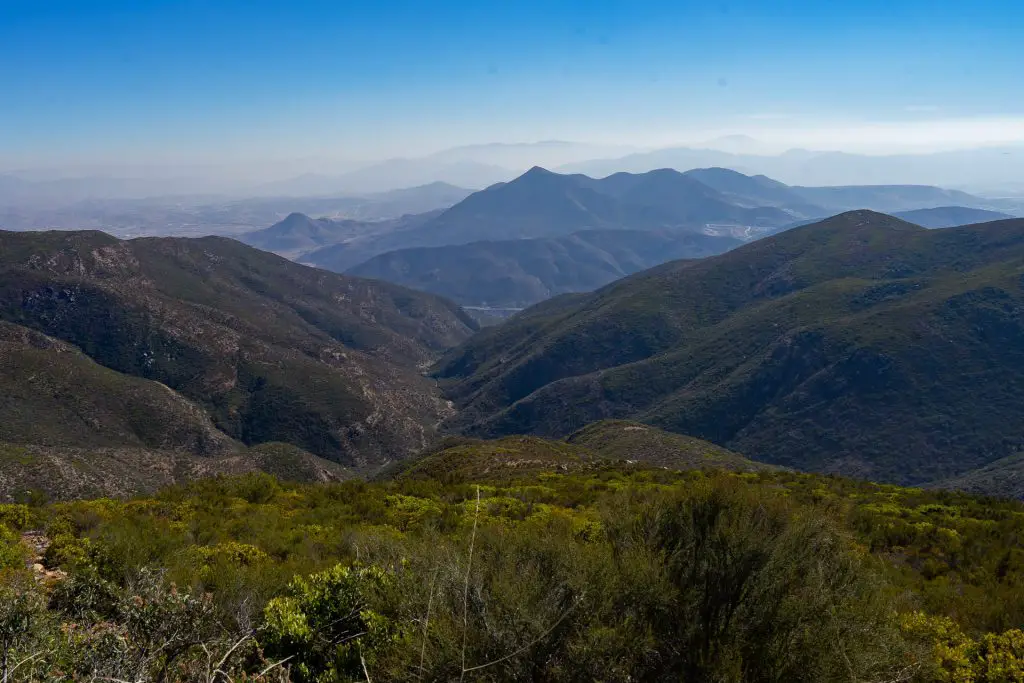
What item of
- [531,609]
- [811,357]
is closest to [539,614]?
[531,609]

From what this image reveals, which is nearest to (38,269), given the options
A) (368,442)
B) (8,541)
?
(368,442)

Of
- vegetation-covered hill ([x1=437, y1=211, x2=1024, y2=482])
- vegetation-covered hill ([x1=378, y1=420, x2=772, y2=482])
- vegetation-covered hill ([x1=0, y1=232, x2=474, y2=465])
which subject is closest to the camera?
vegetation-covered hill ([x1=378, y1=420, x2=772, y2=482])

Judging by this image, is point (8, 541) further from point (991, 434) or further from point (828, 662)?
point (991, 434)

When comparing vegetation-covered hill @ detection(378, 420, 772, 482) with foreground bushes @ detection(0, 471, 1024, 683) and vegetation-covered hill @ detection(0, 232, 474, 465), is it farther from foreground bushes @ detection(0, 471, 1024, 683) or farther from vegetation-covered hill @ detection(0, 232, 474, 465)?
vegetation-covered hill @ detection(0, 232, 474, 465)

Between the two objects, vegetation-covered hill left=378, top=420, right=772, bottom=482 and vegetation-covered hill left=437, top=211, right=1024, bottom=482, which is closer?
vegetation-covered hill left=378, top=420, right=772, bottom=482

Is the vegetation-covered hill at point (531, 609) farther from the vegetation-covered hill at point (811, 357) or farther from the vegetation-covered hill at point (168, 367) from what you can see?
the vegetation-covered hill at point (811, 357)

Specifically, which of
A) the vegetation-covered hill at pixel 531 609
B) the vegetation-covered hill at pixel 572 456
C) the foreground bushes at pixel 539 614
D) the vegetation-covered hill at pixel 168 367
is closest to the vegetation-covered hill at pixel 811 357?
the vegetation-covered hill at pixel 168 367

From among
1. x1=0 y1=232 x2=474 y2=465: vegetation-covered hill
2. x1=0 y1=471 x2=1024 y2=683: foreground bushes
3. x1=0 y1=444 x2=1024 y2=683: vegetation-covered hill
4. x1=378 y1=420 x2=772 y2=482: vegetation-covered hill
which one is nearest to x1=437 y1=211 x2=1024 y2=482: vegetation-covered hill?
A: x1=0 y1=232 x2=474 y2=465: vegetation-covered hill
